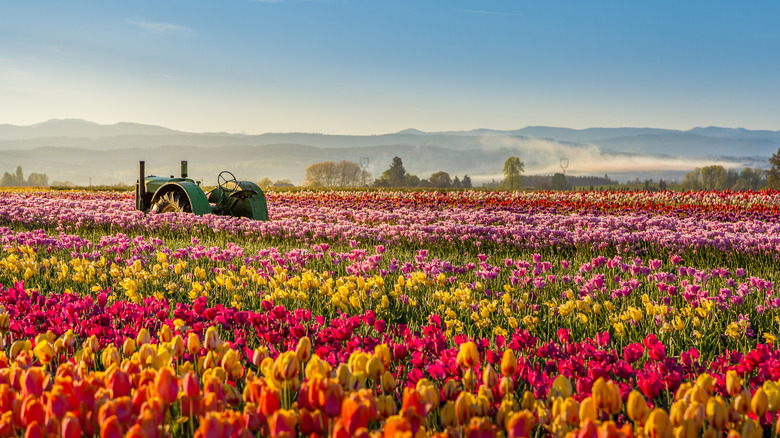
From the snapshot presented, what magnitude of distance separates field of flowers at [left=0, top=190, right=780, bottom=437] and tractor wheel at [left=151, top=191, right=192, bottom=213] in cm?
267

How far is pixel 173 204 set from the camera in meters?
12.9

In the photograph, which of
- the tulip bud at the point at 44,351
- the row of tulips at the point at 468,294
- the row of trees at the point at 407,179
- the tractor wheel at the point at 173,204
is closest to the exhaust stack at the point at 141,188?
the tractor wheel at the point at 173,204

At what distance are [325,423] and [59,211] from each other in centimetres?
1450

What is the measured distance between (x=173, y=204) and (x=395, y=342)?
10595 mm

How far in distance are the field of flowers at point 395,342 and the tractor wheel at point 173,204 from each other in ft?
8.76

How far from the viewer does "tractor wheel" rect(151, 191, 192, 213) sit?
42.1ft

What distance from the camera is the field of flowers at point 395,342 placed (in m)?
1.84

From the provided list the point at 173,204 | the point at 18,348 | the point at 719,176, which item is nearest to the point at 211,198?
the point at 173,204

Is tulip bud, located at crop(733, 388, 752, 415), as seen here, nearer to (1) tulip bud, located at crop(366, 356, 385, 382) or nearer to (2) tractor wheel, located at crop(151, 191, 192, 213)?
(1) tulip bud, located at crop(366, 356, 385, 382)

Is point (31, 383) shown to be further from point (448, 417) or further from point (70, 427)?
point (448, 417)

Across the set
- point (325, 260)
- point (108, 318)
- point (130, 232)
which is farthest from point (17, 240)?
point (108, 318)

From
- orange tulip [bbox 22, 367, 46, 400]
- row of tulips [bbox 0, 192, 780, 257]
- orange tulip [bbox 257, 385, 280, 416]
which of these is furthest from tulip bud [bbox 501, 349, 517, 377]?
row of tulips [bbox 0, 192, 780, 257]

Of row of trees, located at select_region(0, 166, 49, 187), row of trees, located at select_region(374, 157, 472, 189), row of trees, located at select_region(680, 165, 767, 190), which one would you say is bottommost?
row of trees, located at select_region(0, 166, 49, 187)

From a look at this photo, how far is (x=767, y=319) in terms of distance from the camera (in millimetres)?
4605
